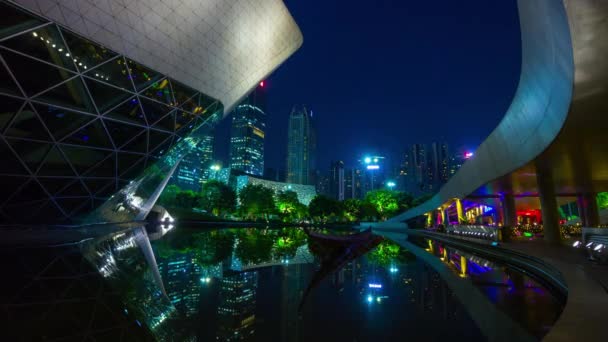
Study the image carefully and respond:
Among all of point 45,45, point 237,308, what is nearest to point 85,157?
point 45,45

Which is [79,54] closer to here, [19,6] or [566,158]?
[19,6]

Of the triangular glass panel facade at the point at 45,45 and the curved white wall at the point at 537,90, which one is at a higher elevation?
Answer: the triangular glass panel facade at the point at 45,45

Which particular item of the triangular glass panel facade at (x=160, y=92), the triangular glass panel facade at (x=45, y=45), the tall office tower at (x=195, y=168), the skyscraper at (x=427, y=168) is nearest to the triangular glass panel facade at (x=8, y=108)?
the triangular glass panel facade at (x=45, y=45)

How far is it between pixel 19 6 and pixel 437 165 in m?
171

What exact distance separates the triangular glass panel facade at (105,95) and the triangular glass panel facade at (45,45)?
1385 mm

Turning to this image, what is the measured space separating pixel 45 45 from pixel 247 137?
577ft

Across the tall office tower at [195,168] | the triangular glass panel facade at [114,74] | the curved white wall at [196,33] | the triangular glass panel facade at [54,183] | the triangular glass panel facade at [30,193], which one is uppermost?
the tall office tower at [195,168]

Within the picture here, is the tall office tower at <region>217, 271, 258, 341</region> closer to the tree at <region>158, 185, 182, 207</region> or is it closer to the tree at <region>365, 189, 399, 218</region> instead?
the tree at <region>158, 185, 182, 207</region>

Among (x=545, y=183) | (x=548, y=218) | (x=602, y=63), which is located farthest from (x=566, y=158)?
(x=602, y=63)

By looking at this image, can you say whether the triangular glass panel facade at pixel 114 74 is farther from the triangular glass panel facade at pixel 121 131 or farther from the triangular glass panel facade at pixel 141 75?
the triangular glass panel facade at pixel 121 131

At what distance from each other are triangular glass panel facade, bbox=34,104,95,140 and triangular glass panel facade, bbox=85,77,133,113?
92cm

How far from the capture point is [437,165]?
160m

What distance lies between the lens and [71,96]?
15367 millimetres

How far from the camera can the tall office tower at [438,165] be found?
158m
